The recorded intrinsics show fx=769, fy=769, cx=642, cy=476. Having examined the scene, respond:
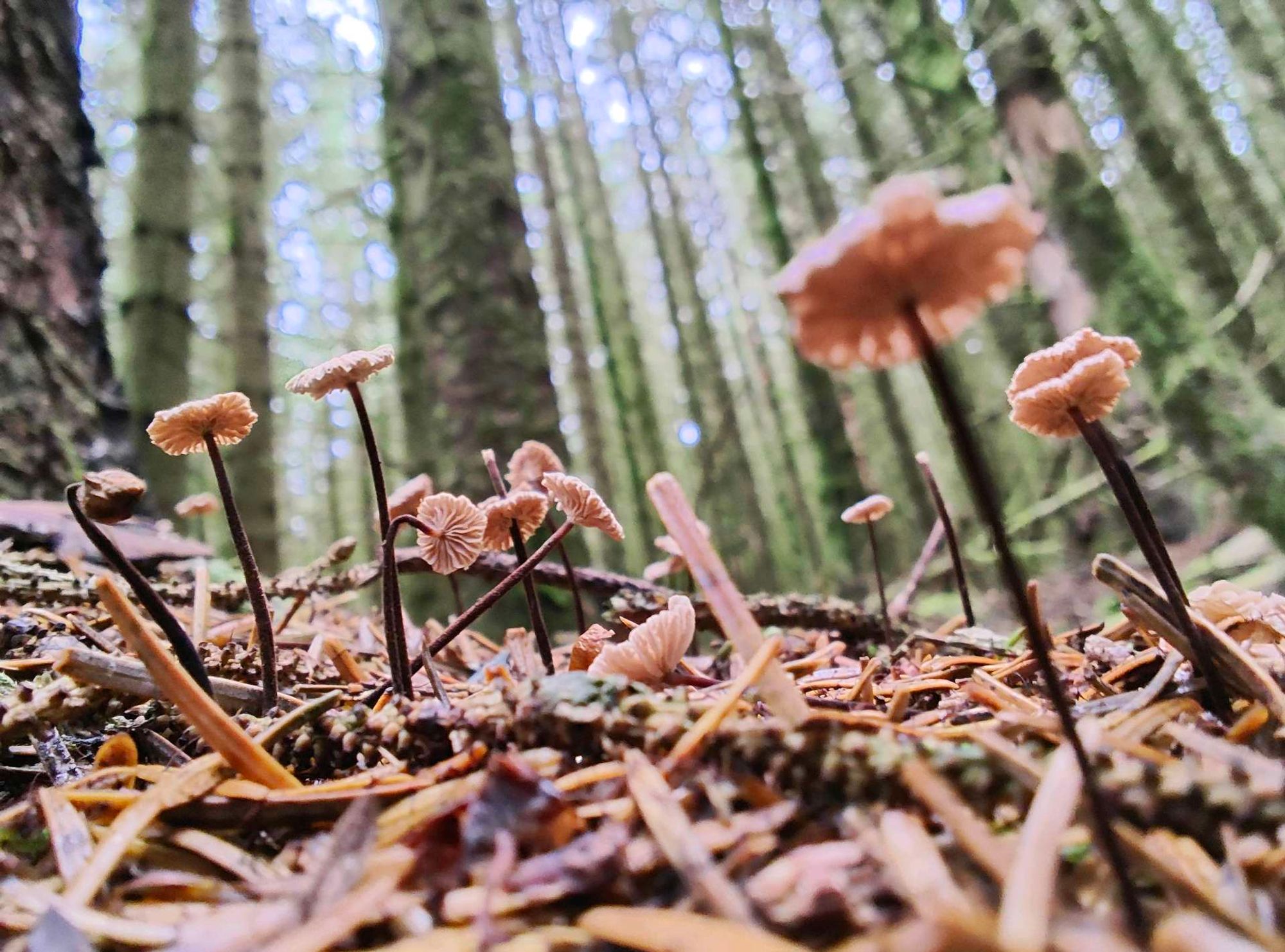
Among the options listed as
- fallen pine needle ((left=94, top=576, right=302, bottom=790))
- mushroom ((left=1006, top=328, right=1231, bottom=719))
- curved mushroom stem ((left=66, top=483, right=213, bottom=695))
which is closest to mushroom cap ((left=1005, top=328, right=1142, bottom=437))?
mushroom ((left=1006, top=328, right=1231, bottom=719))

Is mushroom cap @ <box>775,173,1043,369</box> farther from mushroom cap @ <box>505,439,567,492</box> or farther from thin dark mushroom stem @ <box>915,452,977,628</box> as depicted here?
mushroom cap @ <box>505,439,567,492</box>

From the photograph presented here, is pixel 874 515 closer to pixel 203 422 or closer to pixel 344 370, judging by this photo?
pixel 344 370

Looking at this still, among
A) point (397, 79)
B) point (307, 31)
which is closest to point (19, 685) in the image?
point (397, 79)

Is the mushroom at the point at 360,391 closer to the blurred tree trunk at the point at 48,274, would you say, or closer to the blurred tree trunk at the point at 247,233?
the blurred tree trunk at the point at 48,274

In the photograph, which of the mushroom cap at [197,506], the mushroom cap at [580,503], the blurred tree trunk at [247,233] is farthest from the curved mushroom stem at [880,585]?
the blurred tree trunk at [247,233]

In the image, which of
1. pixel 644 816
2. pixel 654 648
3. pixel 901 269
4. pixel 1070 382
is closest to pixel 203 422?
pixel 654 648
